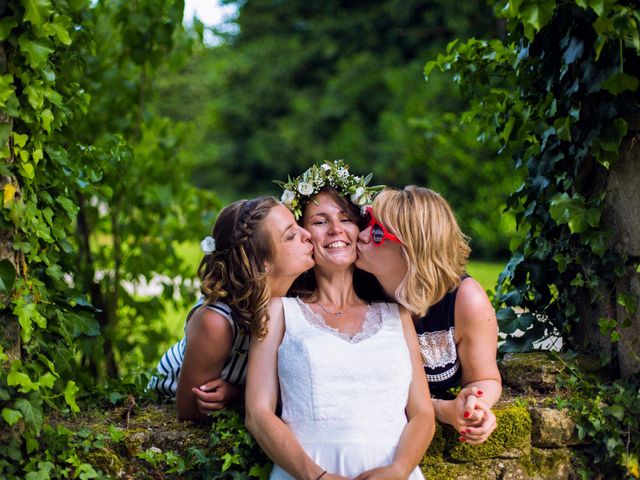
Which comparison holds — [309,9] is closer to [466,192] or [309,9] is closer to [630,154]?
[466,192]

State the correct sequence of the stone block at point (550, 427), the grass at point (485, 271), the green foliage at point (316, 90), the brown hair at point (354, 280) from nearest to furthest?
1. the stone block at point (550, 427)
2. the brown hair at point (354, 280)
3. the grass at point (485, 271)
4. the green foliage at point (316, 90)

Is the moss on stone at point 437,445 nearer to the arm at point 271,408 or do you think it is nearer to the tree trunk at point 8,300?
the arm at point 271,408

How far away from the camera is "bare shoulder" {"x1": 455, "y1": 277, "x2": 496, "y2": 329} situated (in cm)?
313

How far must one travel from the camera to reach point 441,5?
47.1 ft

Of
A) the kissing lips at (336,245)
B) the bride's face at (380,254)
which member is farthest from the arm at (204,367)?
the bride's face at (380,254)

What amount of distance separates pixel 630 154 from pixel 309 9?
1497 cm

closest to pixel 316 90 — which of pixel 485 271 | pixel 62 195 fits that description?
pixel 485 271

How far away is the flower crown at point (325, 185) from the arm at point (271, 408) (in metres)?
0.41

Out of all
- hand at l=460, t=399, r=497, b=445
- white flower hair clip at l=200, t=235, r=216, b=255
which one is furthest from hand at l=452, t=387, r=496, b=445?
white flower hair clip at l=200, t=235, r=216, b=255

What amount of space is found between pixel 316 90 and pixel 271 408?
15.0 meters

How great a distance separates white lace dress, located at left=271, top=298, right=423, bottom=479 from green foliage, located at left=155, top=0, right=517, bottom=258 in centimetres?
981

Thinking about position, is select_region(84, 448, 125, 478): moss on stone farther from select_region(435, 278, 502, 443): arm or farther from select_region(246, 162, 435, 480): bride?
select_region(435, 278, 502, 443): arm

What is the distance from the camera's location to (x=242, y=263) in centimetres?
316

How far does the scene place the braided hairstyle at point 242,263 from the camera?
10.1 ft
